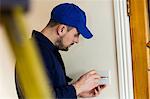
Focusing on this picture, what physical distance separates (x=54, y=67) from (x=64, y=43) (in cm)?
18

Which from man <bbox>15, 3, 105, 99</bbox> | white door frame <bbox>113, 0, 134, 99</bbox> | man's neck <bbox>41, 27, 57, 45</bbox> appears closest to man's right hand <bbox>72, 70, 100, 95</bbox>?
man <bbox>15, 3, 105, 99</bbox>

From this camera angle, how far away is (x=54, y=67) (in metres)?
1.20

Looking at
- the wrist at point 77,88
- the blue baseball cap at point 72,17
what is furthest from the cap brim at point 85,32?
the wrist at point 77,88

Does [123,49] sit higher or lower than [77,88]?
higher

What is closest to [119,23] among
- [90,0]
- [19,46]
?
[90,0]

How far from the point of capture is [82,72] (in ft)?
4.71

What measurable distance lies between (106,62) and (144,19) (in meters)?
0.29

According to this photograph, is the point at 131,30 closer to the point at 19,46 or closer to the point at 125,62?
the point at 125,62

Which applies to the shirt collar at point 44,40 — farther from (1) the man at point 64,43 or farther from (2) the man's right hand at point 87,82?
(2) the man's right hand at point 87,82

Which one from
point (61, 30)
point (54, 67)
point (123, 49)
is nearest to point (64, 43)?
point (61, 30)

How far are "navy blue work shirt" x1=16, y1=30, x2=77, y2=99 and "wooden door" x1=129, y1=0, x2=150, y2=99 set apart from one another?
→ 339 mm

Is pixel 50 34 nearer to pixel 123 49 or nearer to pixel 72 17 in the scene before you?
pixel 72 17

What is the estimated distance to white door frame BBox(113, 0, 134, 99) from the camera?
4.36 feet

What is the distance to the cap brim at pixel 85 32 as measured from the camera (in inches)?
52.2
